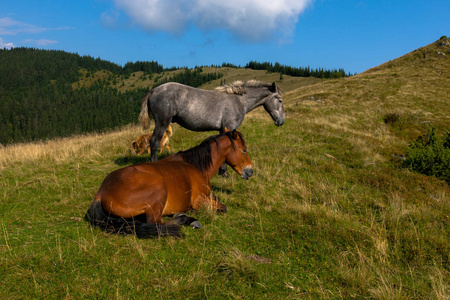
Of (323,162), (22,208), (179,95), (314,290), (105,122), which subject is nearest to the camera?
(314,290)

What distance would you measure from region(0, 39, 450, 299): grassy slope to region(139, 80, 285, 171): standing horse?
6.22ft

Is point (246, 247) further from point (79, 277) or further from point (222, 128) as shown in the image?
point (222, 128)

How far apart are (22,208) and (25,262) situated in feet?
9.60

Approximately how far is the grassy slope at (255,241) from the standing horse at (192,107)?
1894mm

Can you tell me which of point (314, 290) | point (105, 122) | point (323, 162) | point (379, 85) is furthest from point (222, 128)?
point (105, 122)

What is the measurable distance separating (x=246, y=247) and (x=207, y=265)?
2.78ft

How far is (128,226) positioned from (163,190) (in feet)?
2.65

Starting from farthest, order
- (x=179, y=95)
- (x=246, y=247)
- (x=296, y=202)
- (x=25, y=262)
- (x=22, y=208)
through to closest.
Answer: (x=179, y=95), (x=296, y=202), (x=22, y=208), (x=246, y=247), (x=25, y=262)

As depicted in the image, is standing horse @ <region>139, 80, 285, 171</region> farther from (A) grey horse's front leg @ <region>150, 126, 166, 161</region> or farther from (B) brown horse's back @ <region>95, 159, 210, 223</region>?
(B) brown horse's back @ <region>95, 159, 210, 223</region>

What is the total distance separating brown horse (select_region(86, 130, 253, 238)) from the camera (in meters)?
4.23

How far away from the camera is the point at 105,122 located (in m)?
148

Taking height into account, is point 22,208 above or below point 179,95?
below

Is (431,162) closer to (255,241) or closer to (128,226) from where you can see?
(255,241)

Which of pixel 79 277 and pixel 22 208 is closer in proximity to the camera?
pixel 79 277
